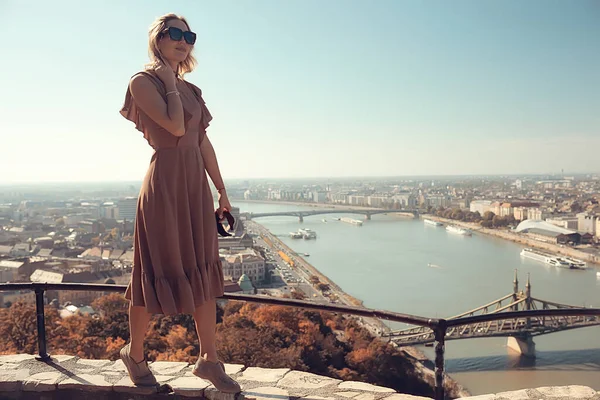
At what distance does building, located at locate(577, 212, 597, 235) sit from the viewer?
980 inches

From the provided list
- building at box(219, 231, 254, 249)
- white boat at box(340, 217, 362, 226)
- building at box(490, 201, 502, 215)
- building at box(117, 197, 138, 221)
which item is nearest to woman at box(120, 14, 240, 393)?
building at box(219, 231, 254, 249)

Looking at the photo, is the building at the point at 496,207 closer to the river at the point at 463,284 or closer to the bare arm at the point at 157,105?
the river at the point at 463,284

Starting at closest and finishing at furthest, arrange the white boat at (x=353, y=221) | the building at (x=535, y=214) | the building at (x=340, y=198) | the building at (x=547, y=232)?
1. the building at (x=547, y=232)
2. the building at (x=535, y=214)
3. the white boat at (x=353, y=221)
4. the building at (x=340, y=198)

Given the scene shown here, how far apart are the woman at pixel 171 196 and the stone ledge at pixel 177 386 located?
151 mm

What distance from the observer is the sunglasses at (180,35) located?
3.13ft

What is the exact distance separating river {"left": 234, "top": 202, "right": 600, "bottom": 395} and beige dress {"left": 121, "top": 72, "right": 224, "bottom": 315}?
7.67m

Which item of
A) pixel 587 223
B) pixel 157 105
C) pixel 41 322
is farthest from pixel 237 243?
pixel 157 105

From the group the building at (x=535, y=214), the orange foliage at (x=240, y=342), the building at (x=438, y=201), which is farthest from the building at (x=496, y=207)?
the orange foliage at (x=240, y=342)

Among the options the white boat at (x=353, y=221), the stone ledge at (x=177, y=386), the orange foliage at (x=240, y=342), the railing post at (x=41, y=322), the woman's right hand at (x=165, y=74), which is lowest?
the white boat at (x=353, y=221)

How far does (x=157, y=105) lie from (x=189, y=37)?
15cm

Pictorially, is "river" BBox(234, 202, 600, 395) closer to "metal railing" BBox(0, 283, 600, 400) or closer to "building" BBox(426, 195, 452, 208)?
"metal railing" BBox(0, 283, 600, 400)

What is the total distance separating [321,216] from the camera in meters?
37.4

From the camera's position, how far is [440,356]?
0.92m

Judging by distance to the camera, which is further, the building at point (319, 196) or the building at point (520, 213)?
the building at point (319, 196)
